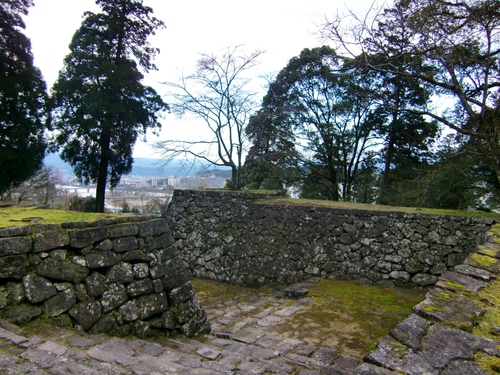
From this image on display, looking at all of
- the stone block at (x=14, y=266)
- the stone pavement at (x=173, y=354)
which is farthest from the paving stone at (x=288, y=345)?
the stone block at (x=14, y=266)

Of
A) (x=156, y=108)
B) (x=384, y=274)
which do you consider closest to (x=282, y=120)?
(x=156, y=108)

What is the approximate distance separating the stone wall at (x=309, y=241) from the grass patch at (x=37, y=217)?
189 inches

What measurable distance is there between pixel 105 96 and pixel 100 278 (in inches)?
483

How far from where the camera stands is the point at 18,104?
13125 millimetres

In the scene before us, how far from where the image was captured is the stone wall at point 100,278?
117 inches

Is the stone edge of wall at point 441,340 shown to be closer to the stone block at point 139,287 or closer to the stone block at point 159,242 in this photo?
the stone block at point 139,287

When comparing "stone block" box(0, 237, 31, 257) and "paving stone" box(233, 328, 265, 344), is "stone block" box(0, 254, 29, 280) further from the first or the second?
"paving stone" box(233, 328, 265, 344)

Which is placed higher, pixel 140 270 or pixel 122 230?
pixel 122 230

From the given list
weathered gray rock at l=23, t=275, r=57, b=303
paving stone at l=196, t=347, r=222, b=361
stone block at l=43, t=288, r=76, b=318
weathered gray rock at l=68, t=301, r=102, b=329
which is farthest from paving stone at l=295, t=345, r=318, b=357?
weathered gray rock at l=23, t=275, r=57, b=303

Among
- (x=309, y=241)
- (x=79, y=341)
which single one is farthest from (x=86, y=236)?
(x=309, y=241)

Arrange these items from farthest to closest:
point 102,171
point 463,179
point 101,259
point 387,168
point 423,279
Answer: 1. point 102,171
2. point 387,168
3. point 463,179
4. point 423,279
5. point 101,259

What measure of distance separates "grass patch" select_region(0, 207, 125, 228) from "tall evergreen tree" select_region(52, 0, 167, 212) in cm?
1082

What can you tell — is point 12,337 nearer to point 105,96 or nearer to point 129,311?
point 129,311

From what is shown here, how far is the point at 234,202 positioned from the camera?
884 cm
